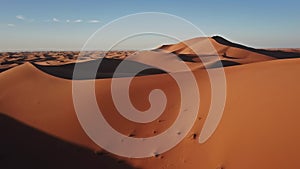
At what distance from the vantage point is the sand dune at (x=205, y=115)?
15.5ft

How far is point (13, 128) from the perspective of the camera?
21.7 ft

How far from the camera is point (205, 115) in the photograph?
643 cm

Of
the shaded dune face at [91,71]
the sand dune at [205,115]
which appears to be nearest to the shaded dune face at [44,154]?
the sand dune at [205,115]

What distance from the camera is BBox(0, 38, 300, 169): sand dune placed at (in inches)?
186

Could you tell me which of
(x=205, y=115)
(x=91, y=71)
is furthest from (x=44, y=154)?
(x=91, y=71)

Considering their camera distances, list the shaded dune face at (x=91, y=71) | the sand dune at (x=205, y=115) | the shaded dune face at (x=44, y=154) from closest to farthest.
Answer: the sand dune at (x=205, y=115) < the shaded dune face at (x=44, y=154) < the shaded dune face at (x=91, y=71)

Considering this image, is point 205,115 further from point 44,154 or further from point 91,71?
point 91,71

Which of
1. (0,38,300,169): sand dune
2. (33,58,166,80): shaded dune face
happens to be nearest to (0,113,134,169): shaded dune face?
(0,38,300,169): sand dune

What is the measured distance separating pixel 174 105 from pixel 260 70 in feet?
11.1

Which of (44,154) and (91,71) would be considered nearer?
(44,154)

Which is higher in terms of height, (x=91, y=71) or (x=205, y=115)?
(x=205, y=115)

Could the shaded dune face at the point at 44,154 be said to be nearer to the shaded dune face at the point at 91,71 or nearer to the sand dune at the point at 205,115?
the sand dune at the point at 205,115

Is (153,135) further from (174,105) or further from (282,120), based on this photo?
(282,120)

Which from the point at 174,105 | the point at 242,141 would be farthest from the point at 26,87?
the point at 242,141
